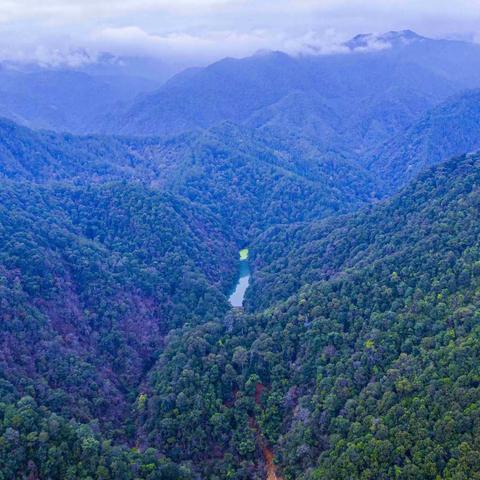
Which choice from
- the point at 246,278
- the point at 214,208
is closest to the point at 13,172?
the point at 214,208

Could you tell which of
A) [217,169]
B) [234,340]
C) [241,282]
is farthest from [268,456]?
[217,169]

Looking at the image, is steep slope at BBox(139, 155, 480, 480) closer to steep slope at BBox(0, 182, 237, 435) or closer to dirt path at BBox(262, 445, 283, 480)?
dirt path at BBox(262, 445, 283, 480)

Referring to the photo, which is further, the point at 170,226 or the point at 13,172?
the point at 13,172

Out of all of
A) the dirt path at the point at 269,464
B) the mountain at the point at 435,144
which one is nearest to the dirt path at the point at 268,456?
the dirt path at the point at 269,464

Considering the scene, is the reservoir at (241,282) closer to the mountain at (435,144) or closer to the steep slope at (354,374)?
the steep slope at (354,374)

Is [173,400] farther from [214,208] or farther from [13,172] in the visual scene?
[13,172]

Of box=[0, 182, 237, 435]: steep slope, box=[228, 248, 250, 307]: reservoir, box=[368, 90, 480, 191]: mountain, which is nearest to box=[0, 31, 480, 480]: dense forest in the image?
box=[0, 182, 237, 435]: steep slope
